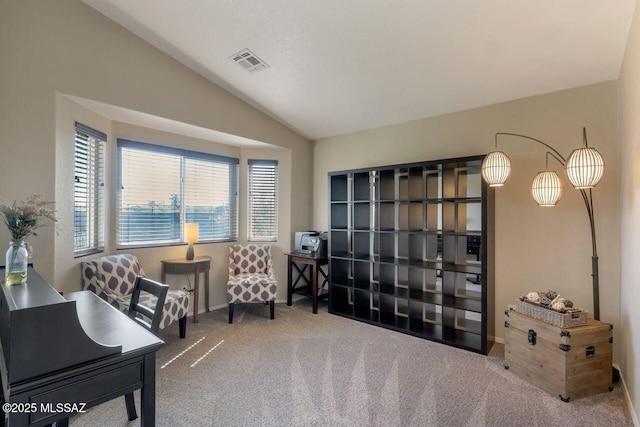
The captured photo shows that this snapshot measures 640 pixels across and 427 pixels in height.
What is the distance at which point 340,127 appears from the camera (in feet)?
13.7

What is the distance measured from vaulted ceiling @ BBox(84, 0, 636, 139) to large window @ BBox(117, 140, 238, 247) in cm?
113

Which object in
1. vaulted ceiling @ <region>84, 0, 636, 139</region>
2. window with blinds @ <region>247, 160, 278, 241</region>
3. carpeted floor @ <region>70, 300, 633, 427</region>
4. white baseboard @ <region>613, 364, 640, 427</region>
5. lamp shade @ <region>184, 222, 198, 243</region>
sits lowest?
carpeted floor @ <region>70, 300, 633, 427</region>

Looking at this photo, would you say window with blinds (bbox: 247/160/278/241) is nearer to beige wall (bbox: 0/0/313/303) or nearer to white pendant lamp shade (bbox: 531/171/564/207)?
beige wall (bbox: 0/0/313/303)

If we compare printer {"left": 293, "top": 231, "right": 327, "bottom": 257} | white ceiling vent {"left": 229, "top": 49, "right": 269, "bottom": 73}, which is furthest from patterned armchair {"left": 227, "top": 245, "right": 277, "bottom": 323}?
white ceiling vent {"left": 229, "top": 49, "right": 269, "bottom": 73}

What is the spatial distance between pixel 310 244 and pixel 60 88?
9.97 feet

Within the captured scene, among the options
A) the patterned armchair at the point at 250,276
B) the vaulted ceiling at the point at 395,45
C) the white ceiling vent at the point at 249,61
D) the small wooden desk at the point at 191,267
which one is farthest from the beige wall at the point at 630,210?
the small wooden desk at the point at 191,267

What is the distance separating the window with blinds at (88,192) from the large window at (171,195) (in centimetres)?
20

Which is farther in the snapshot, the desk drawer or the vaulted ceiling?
the vaulted ceiling

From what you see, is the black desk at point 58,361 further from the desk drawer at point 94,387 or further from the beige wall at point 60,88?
the beige wall at point 60,88

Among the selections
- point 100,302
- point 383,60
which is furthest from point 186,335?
point 383,60

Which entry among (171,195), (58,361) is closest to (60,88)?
(171,195)

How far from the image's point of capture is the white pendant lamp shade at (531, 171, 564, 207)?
96.9 inches

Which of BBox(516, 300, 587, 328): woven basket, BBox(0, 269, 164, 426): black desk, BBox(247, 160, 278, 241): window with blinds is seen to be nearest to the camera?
BBox(0, 269, 164, 426): black desk

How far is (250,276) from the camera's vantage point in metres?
3.90
